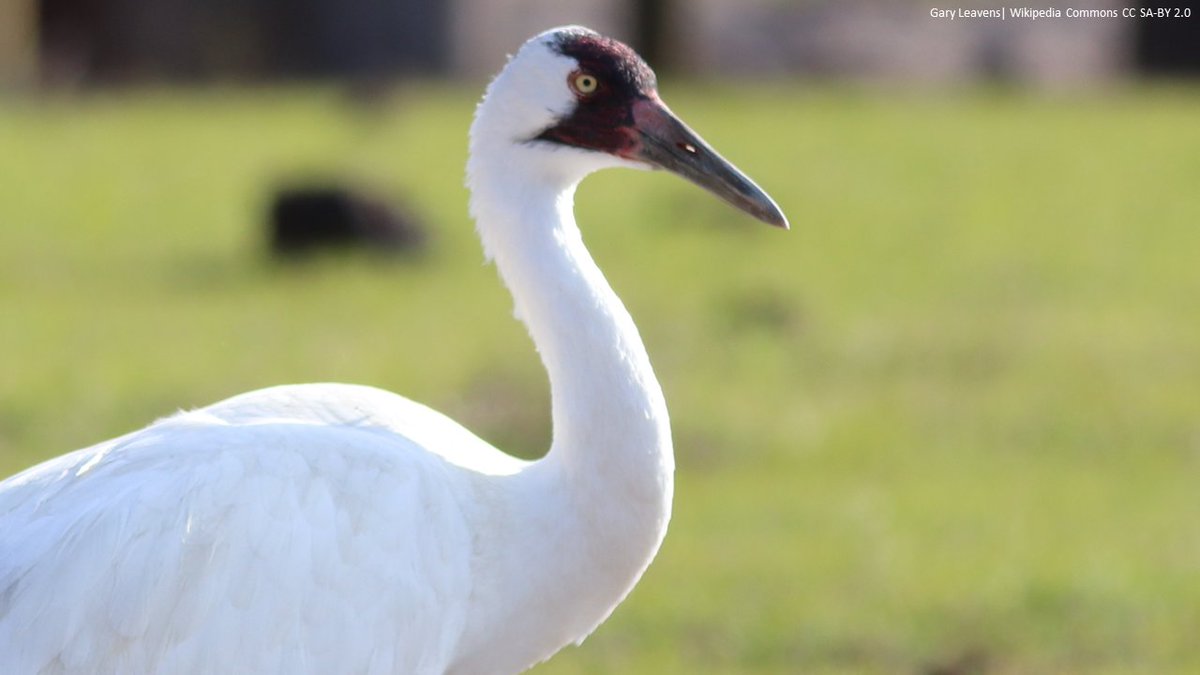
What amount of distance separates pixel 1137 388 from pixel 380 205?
5710 millimetres

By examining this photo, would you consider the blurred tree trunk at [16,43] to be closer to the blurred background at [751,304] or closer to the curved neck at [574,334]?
the blurred background at [751,304]

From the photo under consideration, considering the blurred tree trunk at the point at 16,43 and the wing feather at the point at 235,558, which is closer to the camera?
the wing feather at the point at 235,558

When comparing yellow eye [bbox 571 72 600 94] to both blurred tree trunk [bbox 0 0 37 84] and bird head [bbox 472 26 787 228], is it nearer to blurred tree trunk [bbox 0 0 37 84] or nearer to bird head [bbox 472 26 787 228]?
bird head [bbox 472 26 787 228]

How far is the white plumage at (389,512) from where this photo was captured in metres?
4.67

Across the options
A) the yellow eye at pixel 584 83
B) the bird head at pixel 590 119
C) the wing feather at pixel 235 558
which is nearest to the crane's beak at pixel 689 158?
the bird head at pixel 590 119

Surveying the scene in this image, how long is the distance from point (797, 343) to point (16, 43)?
1503 centimetres

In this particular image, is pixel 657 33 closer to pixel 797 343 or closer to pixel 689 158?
pixel 797 343

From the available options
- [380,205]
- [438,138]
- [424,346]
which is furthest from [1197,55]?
[424,346]

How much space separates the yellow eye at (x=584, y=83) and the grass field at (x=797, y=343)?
2432mm

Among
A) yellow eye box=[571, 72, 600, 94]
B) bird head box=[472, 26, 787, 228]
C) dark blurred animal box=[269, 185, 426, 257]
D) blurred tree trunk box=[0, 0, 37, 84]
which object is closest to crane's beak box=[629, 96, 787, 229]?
bird head box=[472, 26, 787, 228]

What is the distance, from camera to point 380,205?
561 inches

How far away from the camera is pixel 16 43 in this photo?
2408 cm

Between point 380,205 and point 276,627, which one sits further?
point 380,205

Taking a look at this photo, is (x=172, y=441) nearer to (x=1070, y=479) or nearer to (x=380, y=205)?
(x=1070, y=479)
